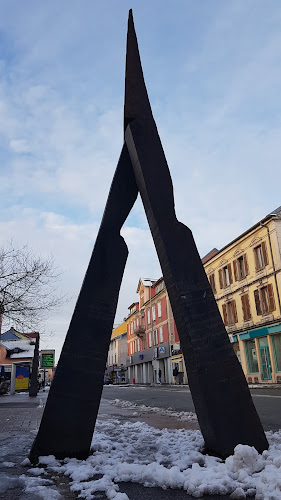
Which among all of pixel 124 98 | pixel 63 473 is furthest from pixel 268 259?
pixel 63 473

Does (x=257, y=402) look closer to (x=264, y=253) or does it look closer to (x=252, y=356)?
(x=264, y=253)

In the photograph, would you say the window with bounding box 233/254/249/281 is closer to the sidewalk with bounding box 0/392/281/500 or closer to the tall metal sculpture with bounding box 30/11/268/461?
the tall metal sculpture with bounding box 30/11/268/461

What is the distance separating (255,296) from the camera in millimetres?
28844

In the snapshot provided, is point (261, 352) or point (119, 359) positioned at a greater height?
point (119, 359)

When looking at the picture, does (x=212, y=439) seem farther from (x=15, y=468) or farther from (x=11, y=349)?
(x=11, y=349)

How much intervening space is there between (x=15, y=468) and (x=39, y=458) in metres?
0.28

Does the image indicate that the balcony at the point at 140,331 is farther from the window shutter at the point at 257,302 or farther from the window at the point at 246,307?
the window shutter at the point at 257,302

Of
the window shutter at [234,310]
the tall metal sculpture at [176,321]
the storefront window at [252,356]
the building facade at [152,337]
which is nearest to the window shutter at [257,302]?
the storefront window at [252,356]

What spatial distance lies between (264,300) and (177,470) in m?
26.1

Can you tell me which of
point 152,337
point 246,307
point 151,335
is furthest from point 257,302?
point 151,335

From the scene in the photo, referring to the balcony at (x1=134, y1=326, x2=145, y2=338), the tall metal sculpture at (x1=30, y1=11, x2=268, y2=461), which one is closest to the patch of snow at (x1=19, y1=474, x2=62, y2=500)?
the tall metal sculpture at (x1=30, y1=11, x2=268, y2=461)

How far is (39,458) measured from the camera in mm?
3922

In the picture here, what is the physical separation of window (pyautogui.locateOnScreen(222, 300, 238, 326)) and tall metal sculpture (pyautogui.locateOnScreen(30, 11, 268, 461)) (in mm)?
28255

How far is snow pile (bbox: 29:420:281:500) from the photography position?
2895 millimetres
